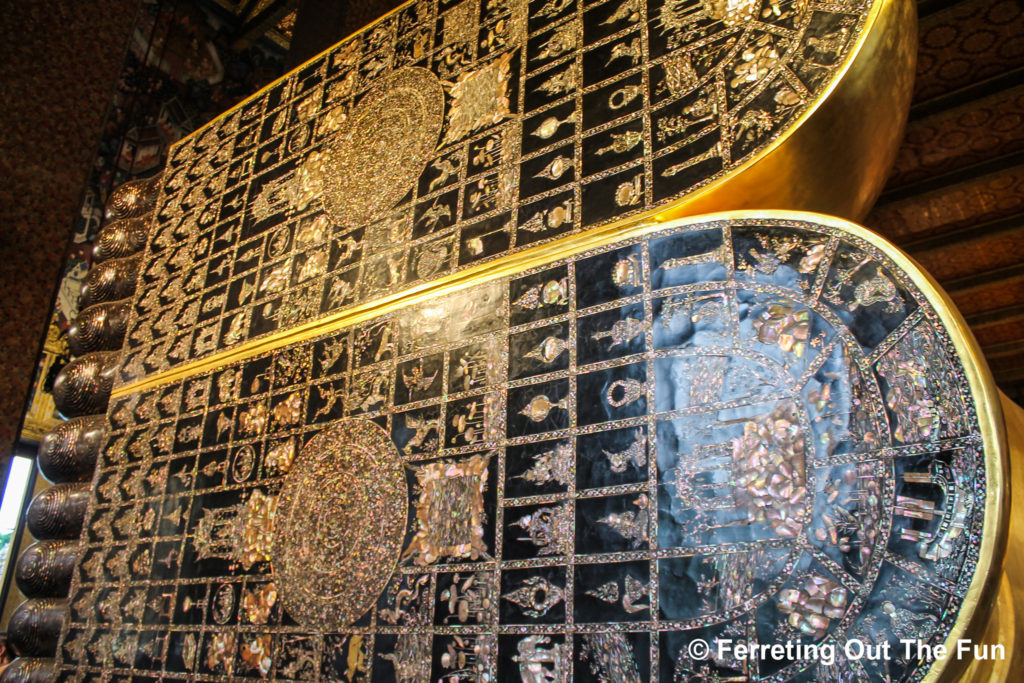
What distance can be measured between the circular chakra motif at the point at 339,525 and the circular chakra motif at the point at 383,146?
126 cm

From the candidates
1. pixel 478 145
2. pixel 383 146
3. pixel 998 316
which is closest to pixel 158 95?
pixel 383 146

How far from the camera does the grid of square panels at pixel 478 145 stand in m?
2.81

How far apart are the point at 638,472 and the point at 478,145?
1855mm

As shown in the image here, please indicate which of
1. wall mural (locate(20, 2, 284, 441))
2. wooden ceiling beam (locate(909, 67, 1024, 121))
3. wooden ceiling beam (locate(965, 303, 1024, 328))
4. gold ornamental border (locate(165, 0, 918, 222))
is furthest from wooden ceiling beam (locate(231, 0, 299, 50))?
wooden ceiling beam (locate(965, 303, 1024, 328))

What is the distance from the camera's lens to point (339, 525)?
325cm

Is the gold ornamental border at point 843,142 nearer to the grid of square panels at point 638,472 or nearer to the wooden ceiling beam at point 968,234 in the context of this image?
the grid of square panels at point 638,472

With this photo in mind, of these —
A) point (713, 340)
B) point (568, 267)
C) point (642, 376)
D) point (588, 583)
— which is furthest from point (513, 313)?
point (588, 583)

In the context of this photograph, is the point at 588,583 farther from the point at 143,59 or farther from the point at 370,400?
the point at 143,59

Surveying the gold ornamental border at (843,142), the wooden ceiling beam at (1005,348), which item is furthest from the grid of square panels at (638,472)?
the wooden ceiling beam at (1005,348)

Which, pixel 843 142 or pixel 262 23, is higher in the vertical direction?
pixel 262 23

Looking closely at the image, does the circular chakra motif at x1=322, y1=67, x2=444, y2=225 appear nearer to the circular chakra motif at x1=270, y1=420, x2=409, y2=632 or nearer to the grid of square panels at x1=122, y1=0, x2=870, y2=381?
the grid of square panels at x1=122, y1=0, x2=870, y2=381

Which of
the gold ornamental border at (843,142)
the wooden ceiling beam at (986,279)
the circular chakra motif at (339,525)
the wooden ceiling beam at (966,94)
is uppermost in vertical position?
the wooden ceiling beam at (966,94)

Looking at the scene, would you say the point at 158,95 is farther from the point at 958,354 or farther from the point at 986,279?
the point at 958,354

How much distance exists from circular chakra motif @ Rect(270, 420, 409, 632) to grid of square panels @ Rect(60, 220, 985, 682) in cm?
5
